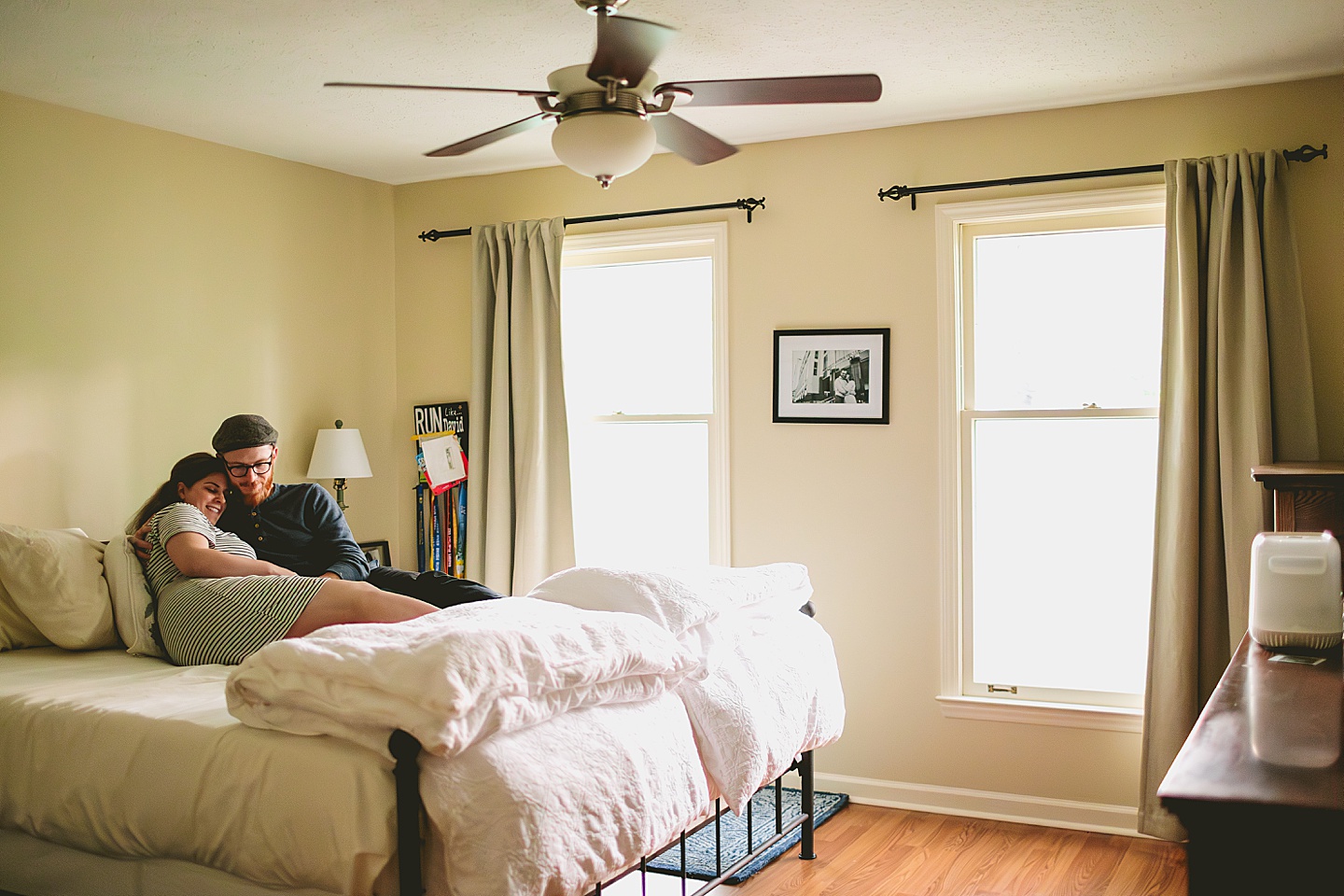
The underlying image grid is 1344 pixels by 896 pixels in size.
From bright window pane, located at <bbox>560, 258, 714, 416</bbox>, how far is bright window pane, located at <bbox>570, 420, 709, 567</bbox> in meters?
0.11

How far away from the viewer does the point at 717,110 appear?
3.76m

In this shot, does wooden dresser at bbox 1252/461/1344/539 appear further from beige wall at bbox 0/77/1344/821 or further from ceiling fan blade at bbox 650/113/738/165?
ceiling fan blade at bbox 650/113/738/165

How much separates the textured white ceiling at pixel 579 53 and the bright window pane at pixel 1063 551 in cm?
120

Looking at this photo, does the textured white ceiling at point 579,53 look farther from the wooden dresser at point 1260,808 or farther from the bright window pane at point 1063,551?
the wooden dresser at point 1260,808

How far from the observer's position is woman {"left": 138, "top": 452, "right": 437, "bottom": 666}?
2787mm

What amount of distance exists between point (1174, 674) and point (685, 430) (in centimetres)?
200

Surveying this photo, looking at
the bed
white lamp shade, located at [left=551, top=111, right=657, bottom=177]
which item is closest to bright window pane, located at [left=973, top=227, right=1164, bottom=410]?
the bed

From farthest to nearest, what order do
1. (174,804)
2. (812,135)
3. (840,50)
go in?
(812,135) → (840,50) → (174,804)

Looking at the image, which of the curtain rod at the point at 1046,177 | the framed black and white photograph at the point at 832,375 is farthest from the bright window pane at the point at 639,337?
the curtain rod at the point at 1046,177

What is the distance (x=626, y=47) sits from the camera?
2180mm

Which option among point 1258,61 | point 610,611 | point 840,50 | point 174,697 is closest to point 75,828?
point 174,697

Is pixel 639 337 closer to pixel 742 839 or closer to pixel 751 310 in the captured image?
pixel 751 310

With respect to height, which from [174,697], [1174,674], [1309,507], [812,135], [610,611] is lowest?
[1174,674]

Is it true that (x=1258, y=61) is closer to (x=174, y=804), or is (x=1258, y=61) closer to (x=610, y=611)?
(x=610, y=611)
